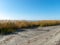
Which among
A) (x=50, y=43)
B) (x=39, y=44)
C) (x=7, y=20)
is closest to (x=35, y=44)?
(x=39, y=44)

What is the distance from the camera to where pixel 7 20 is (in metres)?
21.3

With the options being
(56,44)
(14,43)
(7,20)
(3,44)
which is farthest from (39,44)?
(7,20)

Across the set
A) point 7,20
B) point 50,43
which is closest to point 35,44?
point 50,43

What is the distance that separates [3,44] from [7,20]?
41.7 ft

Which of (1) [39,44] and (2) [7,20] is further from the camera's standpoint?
(2) [7,20]

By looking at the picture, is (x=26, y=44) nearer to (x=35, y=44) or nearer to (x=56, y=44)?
(x=35, y=44)

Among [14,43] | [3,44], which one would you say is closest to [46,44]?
[14,43]

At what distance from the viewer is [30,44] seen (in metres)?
8.60

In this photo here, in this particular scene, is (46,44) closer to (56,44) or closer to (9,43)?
(56,44)

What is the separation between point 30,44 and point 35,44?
0.28m

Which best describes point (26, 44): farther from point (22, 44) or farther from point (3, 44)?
point (3, 44)

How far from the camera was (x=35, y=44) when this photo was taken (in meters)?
8.58

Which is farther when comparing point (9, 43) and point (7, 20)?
point (7, 20)

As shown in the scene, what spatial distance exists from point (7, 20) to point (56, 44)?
44.5 ft
